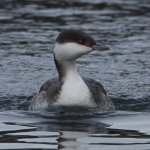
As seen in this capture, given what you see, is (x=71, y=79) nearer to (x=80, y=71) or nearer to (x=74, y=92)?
(x=74, y=92)

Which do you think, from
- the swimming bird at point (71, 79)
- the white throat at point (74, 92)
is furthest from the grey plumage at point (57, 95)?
the white throat at point (74, 92)

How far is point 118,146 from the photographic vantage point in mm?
11883

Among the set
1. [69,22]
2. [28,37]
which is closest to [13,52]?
[28,37]

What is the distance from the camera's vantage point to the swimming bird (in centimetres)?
1422

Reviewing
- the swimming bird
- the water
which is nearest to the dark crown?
the swimming bird

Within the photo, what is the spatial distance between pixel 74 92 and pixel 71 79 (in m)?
0.32

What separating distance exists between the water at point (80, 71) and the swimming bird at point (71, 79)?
7.3 inches

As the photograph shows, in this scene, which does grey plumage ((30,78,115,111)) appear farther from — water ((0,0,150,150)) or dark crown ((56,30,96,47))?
dark crown ((56,30,96,47))

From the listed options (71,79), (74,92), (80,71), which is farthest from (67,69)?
(80,71)

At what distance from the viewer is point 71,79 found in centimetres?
1445

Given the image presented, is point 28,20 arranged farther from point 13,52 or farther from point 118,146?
point 118,146

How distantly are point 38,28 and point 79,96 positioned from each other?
301 inches

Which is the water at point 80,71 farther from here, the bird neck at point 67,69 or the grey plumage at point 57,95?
the bird neck at point 67,69

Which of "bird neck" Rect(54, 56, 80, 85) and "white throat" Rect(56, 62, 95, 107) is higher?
"bird neck" Rect(54, 56, 80, 85)
